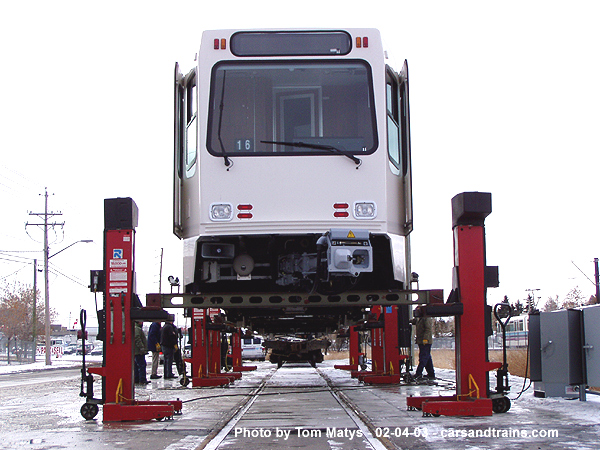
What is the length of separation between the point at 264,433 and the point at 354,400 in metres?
4.15

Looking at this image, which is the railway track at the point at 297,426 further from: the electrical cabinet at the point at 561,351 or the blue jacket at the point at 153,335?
the blue jacket at the point at 153,335

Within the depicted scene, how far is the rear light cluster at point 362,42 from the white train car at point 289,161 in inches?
0.4

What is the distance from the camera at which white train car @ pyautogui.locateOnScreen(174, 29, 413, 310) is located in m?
7.95

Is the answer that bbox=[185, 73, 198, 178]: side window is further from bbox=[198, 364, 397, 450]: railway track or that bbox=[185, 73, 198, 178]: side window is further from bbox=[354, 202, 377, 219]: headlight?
bbox=[198, 364, 397, 450]: railway track

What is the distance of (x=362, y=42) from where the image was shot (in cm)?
833

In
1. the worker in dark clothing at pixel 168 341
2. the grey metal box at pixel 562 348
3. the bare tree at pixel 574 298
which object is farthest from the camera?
the bare tree at pixel 574 298

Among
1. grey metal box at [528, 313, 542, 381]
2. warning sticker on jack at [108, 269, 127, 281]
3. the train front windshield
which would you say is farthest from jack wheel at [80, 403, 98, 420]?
grey metal box at [528, 313, 542, 381]

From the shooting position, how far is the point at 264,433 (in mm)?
7098

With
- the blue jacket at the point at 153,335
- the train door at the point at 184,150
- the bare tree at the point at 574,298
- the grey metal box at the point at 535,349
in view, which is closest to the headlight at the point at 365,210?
the train door at the point at 184,150

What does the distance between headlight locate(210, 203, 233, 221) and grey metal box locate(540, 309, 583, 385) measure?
5061mm

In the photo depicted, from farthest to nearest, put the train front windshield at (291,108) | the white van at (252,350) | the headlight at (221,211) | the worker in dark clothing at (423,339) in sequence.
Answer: the white van at (252,350)
the worker in dark clothing at (423,339)
the train front windshield at (291,108)
the headlight at (221,211)

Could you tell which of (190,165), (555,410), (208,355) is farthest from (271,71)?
(208,355)

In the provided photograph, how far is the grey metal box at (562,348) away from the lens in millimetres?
10070

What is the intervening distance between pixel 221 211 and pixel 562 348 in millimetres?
5222
